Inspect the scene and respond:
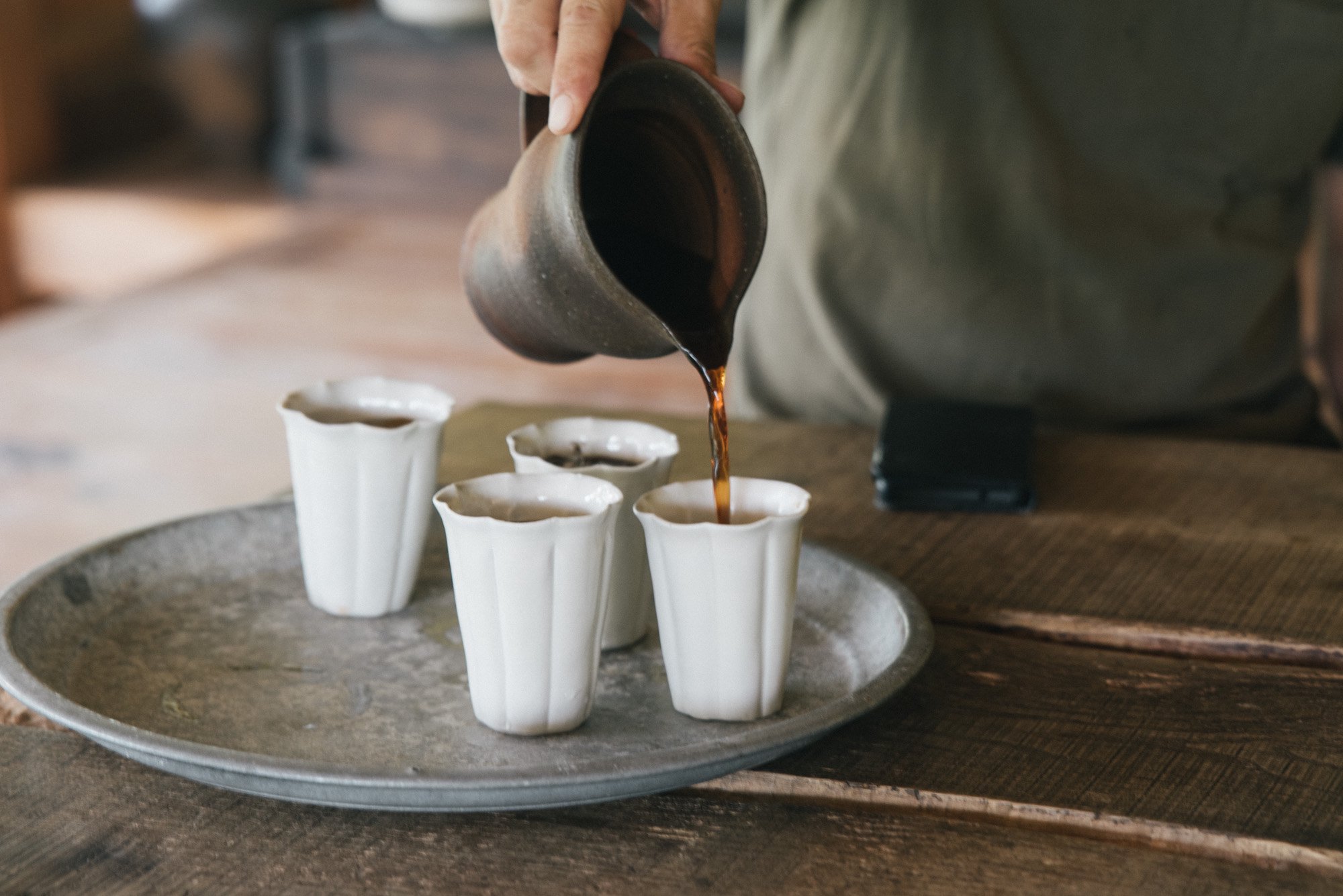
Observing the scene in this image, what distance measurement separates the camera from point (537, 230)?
0.65 m

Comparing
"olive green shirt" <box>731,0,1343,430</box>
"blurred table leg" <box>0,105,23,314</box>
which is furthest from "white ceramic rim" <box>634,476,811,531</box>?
"blurred table leg" <box>0,105,23,314</box>

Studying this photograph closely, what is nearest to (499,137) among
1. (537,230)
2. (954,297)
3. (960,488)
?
(954,297)

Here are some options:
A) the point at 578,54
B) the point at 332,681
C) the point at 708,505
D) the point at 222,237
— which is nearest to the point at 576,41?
the point at 578,54

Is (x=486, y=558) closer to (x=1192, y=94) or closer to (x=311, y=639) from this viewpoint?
(x=311, y=639)

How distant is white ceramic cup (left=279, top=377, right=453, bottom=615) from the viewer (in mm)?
774

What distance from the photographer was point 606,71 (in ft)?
2.21

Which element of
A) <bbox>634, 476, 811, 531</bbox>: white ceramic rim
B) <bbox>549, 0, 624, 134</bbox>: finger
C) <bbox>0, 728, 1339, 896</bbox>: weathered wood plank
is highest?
<bbox>549, 0, 624, 134</bbox>: finger

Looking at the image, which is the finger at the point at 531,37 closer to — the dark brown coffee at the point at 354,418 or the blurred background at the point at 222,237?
the dark brown coffee at the point at 354,418

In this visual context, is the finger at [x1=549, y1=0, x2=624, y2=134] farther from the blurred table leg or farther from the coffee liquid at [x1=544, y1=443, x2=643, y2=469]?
the blurred table leg

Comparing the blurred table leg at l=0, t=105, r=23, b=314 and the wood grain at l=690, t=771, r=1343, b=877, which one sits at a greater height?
the wood grain at l=690, t=771, r=1343, b=877

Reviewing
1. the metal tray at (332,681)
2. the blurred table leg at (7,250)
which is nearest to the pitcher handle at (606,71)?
the metal tray at (332,681)

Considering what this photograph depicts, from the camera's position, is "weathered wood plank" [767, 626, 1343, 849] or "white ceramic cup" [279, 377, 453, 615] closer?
"weathered wood plank" [767, 626, 1343, 849]

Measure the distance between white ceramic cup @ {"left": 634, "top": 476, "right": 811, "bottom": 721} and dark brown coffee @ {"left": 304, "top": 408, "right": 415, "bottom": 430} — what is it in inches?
9.0

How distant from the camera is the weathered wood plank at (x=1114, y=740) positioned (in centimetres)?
59
